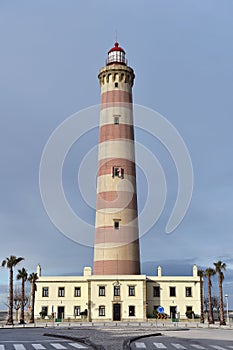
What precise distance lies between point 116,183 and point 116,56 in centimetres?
1801

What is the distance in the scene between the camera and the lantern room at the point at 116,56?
224 ft

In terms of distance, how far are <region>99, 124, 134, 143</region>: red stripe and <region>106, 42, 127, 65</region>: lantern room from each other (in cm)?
936

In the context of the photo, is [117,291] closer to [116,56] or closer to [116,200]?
[116,200]

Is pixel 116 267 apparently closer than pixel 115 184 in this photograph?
Yes

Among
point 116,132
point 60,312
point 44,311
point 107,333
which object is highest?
point 116,132

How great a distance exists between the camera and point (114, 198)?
6259 centimetres

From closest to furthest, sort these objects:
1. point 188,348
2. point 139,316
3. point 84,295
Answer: point 188,348
point 139,316
point 84,295

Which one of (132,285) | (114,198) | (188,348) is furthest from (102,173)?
(188,348)

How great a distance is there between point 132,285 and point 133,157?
16.1 meters

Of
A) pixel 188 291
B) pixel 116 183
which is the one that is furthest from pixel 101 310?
pixel 116 183

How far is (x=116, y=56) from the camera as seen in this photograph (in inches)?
2697

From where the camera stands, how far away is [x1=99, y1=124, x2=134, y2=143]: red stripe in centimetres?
6444

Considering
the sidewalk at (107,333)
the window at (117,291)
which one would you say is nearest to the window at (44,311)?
the window at (117,291)

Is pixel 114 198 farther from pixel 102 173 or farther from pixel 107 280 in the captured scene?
pixel 107 280
